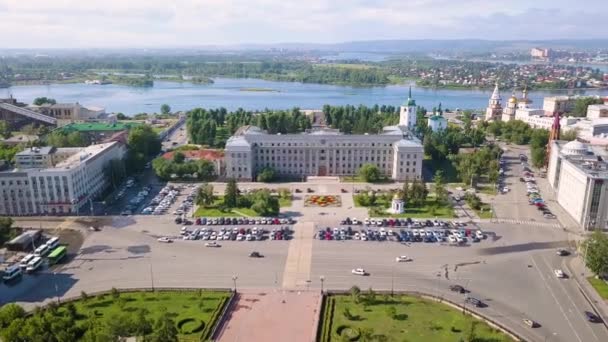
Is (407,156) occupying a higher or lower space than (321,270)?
higher

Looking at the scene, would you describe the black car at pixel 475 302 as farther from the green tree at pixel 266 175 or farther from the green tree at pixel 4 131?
the green tree at pixel 4 131

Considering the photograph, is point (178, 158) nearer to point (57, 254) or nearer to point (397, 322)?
point (57, 254)

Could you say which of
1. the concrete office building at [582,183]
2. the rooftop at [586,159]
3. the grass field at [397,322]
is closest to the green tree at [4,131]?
the grass field at [397,322]

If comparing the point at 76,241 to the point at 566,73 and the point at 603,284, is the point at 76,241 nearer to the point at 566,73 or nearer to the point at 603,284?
the point at 603,284

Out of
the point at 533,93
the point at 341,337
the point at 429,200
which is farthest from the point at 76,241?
the point at 533,93

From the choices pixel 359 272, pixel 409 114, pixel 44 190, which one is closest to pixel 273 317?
pixel 359 272

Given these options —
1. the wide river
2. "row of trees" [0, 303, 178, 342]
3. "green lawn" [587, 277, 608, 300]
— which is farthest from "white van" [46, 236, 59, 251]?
the wide river

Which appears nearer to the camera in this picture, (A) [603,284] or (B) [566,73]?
(A) [603,284]

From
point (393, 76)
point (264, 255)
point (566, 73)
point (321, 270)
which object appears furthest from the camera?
point (393, 76)
